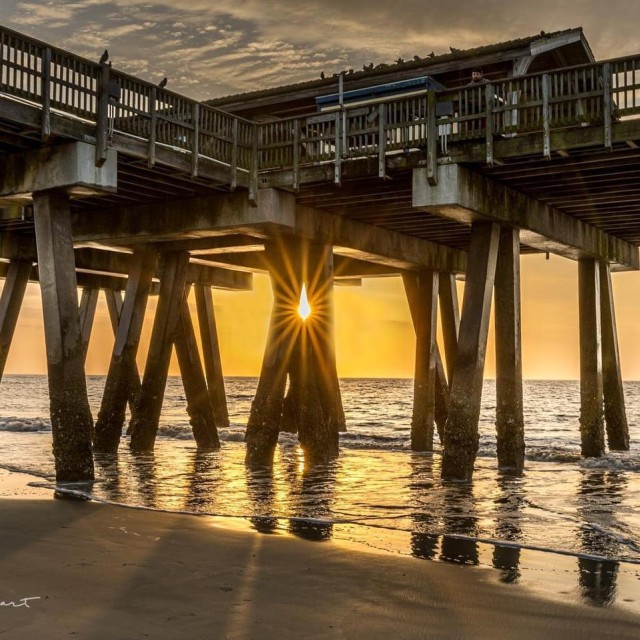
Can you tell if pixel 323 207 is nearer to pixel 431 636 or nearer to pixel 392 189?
pixel 392 189

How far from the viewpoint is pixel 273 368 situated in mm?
19703

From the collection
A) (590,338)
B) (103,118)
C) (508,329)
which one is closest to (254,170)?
(103,118)

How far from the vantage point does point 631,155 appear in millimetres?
14953

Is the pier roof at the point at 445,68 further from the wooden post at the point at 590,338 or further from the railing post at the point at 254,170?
the wooden post at the point at 590,338

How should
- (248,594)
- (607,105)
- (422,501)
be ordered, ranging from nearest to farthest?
(248,594)
(607,105)
(422,501)

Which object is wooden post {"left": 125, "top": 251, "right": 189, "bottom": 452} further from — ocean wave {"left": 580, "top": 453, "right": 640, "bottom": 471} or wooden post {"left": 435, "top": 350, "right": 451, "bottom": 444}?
ocean wave {"left": 580, "top": 453, "right": 640, "bottom": 471}

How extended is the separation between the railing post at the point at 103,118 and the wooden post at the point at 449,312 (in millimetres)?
12671

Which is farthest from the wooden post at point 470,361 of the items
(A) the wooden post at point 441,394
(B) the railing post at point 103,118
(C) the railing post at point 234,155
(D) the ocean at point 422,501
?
(A) the wooden post at point 441,394

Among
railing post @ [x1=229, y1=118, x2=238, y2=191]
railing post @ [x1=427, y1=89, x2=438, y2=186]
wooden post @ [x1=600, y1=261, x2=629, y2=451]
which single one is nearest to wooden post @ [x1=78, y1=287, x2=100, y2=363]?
railing post @ [x1=229, y1=118, x2=238, y2=191]

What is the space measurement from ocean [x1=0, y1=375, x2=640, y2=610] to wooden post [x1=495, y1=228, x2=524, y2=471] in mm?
1442

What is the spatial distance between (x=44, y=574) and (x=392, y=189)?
11.3 meters

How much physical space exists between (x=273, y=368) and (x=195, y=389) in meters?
4.37

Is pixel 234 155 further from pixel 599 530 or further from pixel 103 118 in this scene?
pixel 599 530

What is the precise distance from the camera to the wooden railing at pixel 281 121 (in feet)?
46.1
